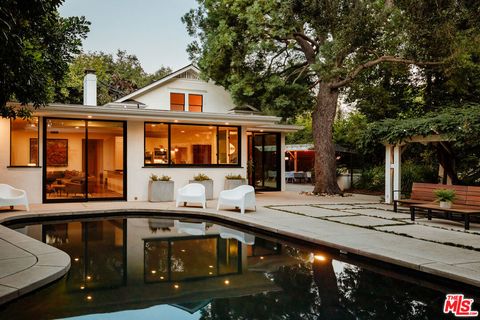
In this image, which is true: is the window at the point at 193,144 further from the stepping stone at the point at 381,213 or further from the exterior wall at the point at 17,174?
the stepping stone at the point at 381,213

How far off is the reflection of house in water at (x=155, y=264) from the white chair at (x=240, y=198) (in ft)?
3.86

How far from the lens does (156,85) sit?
16.7 meters

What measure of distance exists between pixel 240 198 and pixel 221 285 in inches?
197

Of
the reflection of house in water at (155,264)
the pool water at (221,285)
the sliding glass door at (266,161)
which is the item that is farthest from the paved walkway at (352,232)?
the sliding glass door at (266,161)

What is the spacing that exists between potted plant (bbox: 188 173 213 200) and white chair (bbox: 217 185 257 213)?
2528 millimetres

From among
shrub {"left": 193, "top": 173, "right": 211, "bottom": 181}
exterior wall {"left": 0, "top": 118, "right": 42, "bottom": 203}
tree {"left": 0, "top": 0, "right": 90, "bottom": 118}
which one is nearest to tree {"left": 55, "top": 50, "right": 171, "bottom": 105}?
exterior wall {"left": 0, "top": 118, "right": 42, "bottom": 203}

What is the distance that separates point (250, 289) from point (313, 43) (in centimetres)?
1258

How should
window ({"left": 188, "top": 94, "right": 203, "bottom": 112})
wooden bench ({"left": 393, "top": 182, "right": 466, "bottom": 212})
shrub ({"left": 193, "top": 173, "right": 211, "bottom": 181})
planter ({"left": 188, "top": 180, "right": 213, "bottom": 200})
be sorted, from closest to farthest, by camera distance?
1. wooden bench ({"left": 393, "top": 182, "right": 466, "bottom": 212})
2. shrub ({"left": 193, "top": 173, "right": 211, "bottom": 181})
3. planter ({"left": 188, "top": 180, "right": 213, "bottom": 200})
4. window ({"left": 188, "top": 94, "right": 203, "bottom": 112})

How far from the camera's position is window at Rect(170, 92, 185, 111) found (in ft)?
55.7

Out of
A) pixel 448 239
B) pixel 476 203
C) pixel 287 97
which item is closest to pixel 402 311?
pixel 448 239

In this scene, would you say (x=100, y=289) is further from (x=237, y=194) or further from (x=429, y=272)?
(x=237, y=194)

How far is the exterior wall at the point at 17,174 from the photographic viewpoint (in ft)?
34.9

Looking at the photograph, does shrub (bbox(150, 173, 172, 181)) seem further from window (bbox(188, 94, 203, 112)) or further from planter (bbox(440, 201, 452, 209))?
planter (bbox(440, 201, 452, 209))

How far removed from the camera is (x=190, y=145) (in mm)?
12836
